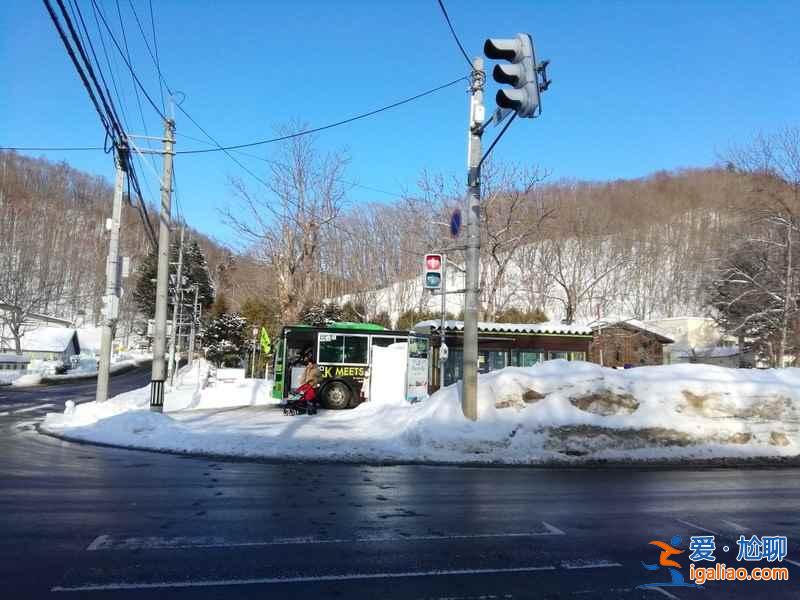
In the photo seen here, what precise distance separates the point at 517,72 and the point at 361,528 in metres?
6.59

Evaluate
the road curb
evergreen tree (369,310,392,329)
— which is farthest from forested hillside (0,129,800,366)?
the road curb

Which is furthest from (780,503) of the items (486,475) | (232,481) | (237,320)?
(237,320)

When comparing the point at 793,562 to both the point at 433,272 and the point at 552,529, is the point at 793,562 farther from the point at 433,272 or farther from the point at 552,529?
the point at 433,272

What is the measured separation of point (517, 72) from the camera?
9484mm

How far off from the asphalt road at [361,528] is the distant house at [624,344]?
31.9 meters

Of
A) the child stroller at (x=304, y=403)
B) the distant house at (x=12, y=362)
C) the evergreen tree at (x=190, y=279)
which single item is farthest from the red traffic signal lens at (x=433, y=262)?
the evergreen tree at (x=190, y=279)

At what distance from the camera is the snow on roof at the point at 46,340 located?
79.6m

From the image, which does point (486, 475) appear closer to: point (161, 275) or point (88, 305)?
point (161, 275)

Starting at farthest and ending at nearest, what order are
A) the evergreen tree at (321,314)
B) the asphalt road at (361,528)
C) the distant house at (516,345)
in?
1. the evergreen tree at (321,314)
2. the distant house at (516,345)
3. the asphalt road at (361,528)

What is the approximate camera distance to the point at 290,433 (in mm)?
14828

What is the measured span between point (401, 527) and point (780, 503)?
210 inches

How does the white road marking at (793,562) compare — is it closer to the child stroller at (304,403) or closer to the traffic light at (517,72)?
the traffic light at (517,72)

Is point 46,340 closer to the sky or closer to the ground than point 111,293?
closer to the ground

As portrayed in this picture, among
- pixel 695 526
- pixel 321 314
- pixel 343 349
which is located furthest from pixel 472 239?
pixel 321 314
